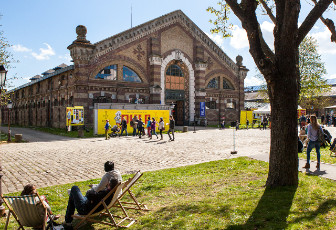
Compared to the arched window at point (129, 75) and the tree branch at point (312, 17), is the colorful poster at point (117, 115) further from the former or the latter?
the tree branch at point (312, 17)

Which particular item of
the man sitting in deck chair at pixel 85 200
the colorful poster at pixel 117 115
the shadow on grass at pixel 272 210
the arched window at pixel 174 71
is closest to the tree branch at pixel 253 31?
the shadow on grass at pixel 272 210

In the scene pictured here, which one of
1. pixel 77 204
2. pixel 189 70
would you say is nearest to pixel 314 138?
pixel 77 204

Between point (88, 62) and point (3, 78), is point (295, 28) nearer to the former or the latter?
point (3, 78)

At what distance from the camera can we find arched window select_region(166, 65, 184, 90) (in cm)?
3312

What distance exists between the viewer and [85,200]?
492cm

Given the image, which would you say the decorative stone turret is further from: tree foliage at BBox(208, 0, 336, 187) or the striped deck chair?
the striped deck chair

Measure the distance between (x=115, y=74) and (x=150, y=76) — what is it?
427 centimetres

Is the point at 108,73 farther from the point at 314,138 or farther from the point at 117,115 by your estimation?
the point at 314,138

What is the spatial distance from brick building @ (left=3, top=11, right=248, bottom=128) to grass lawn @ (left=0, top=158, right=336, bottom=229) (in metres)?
20.4

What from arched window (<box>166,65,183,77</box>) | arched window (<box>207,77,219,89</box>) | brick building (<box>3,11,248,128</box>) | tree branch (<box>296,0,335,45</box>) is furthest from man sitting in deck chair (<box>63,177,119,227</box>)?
arched window (<box>207,77,219,89</box>)

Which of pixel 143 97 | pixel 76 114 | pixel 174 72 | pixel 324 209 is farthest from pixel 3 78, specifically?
pixel 174 72

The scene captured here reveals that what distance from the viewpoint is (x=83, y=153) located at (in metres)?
13.2

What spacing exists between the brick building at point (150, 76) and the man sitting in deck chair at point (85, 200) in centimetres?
2236

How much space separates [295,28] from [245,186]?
3889 millimetres
